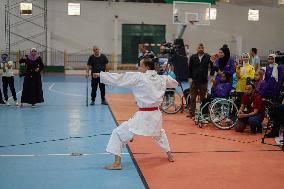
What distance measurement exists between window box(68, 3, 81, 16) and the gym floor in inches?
609

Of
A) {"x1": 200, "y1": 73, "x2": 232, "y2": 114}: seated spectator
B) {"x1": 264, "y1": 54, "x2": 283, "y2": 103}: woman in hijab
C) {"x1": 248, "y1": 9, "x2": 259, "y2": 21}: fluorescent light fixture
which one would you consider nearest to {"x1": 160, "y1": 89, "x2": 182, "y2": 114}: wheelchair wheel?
{"x1": 200, "y1": 73, "x2": 232, "y2": 114}: seated spectator

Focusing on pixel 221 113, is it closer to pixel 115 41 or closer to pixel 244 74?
pixel 244 74

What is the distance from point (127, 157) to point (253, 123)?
2950 mm

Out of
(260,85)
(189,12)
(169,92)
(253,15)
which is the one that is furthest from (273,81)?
(253,15)

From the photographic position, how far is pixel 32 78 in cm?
1090

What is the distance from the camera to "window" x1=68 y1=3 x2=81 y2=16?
23906 mm

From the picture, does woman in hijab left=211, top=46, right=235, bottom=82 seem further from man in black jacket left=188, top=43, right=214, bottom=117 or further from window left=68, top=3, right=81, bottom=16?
window left=68, top=3, right=81, bottom=16

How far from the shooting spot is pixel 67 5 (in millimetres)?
24047

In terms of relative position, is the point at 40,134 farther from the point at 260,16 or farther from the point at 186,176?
the point at 260,16

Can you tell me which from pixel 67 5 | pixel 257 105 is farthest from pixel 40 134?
pixel 67 5

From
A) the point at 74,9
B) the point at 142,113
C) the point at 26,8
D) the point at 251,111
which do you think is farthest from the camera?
the point at 74,9

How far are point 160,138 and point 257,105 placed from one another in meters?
2.84

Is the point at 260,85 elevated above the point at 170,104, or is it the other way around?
the point at 260,85

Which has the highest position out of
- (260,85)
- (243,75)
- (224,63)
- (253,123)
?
(224,63)
